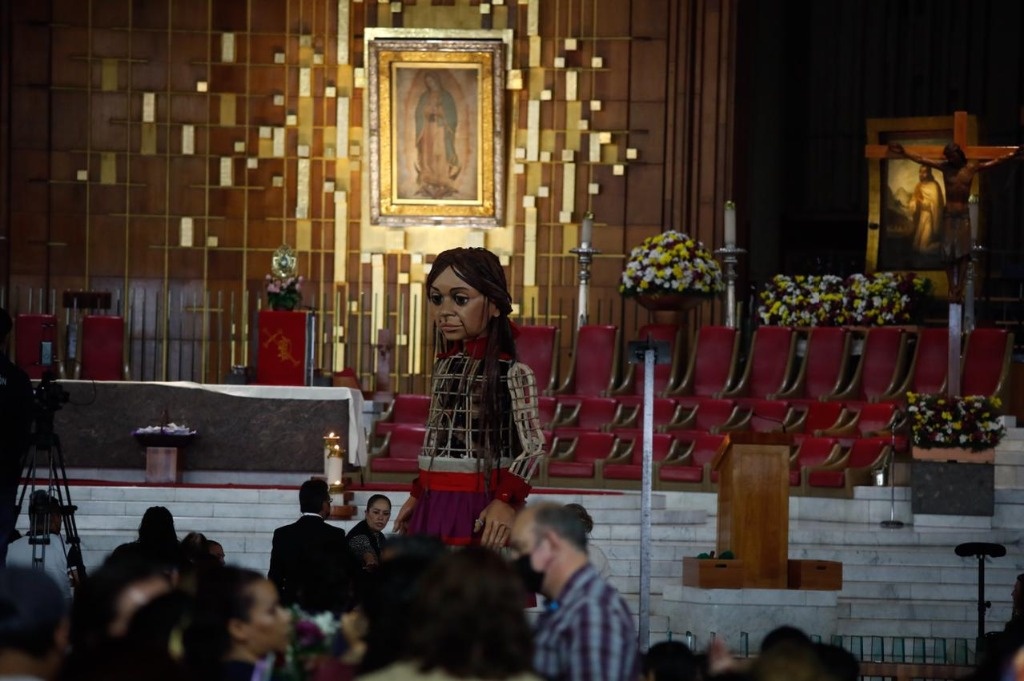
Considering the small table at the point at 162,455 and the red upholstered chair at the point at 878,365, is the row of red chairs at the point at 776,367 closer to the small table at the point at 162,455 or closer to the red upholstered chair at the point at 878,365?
the red upholstered chair at the point at 878,365

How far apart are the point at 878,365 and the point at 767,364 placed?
85 cm

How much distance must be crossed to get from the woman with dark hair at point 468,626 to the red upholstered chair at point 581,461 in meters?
9.42

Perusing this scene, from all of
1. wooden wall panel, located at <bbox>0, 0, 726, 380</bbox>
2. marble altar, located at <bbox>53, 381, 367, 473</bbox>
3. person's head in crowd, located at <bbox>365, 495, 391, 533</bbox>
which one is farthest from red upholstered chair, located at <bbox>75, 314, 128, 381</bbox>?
person's head in crowd, located at <bbox>365, 495, 391, 533</bbox>

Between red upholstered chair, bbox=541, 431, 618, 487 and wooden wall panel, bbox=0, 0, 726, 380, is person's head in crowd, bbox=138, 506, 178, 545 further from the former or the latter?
wooden wall panel, bbox=0, 0, 726, 380

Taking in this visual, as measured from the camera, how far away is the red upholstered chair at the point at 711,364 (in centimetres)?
1500

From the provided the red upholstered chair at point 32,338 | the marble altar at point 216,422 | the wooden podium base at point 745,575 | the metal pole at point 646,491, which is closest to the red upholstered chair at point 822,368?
the marble altar at point 216,422

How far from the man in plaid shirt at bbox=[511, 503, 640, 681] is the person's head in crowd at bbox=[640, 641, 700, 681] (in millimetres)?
592

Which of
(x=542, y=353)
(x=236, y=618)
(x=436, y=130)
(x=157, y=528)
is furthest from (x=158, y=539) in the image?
(x=436, y=130)

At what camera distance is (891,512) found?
12.6m

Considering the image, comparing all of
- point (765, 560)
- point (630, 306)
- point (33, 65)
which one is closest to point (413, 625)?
point (765, 560)

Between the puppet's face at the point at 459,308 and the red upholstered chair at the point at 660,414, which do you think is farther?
the red upholstered chair at the point at 660,414

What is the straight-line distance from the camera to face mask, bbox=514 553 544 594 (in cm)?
469

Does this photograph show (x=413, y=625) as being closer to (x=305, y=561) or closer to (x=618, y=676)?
(x=618, y=676)

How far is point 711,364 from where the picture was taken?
49.4ft
